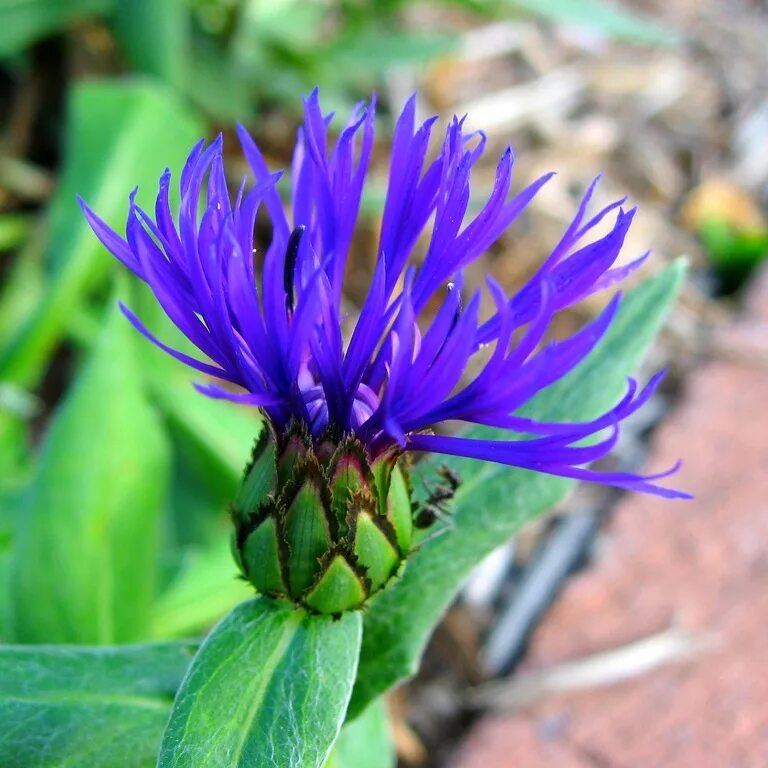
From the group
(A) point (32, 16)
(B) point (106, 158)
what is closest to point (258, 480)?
(B) point (106, 158)

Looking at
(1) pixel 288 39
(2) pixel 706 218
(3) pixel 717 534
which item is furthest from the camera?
(2) pixel 706 218

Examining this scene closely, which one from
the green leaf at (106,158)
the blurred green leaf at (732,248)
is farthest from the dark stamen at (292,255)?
the blurred green leaf at (732,248)

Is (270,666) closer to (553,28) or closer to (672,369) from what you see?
(672,369)

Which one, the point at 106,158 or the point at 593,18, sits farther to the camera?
the point at 593,18

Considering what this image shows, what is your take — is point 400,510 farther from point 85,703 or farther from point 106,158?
point 106,158

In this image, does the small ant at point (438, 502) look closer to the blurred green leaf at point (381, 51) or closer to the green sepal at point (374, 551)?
the green sepal at point (374, 551)

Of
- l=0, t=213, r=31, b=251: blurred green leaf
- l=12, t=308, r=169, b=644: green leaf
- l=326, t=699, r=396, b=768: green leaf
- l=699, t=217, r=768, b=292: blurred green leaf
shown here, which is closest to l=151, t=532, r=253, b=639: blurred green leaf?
l=12, t=308, r=169, b=644: green leaf

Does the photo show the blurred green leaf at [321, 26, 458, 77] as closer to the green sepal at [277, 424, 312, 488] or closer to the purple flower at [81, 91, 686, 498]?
the purple flower at [81, 91, 686, 498]

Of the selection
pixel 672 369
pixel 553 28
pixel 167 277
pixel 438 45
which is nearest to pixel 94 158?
pixel 438 45
